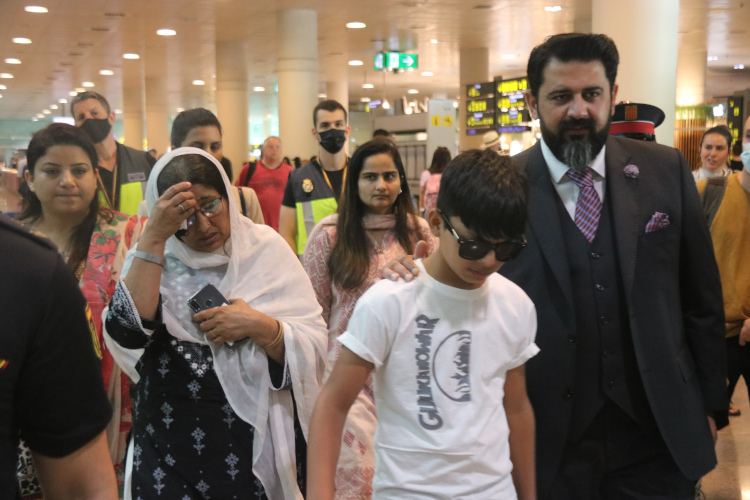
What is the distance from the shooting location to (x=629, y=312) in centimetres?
233

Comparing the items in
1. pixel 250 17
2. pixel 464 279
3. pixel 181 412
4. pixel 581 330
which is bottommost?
pixel 181 412

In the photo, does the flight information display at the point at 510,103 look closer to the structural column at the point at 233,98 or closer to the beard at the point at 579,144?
the structural column at the point at 233,98

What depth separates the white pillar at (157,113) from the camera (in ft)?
Answer: 81.6

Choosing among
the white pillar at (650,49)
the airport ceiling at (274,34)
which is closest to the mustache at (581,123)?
the white pillar at (650,49)

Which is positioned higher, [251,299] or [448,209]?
[448,209]

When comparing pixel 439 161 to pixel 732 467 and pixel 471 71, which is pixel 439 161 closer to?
pixel 732 467

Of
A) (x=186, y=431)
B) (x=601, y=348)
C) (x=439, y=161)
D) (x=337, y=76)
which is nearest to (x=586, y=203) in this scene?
(x=601, y=348)

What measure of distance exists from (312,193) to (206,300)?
266cm

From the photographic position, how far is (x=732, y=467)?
5559 millimetres

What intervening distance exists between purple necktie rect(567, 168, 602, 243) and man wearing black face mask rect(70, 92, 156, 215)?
298 centimetres

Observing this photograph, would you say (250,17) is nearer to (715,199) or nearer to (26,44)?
(26,44)

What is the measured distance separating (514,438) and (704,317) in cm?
76

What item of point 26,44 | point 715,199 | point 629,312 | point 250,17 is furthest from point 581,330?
point 26,44

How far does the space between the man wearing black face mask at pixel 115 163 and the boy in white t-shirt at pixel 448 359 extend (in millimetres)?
3000
